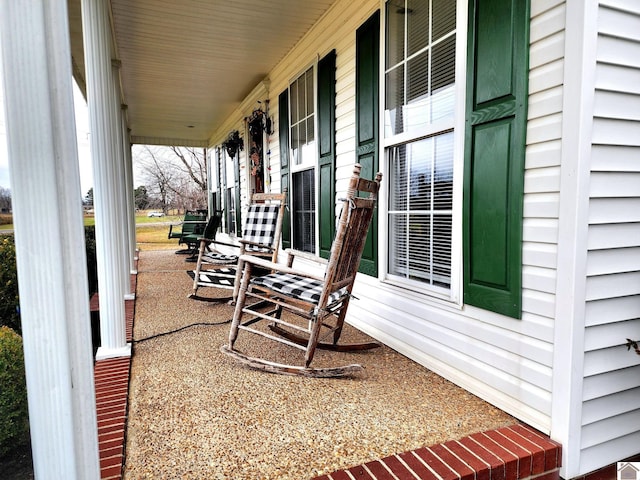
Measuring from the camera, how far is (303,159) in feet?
14.3

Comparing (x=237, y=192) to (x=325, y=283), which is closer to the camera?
(x=325, y=283)

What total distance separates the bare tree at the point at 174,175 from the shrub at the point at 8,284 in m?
11.9

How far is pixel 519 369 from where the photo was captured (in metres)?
1.76

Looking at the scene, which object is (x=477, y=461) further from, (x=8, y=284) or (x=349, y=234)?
(x=8, y=284)

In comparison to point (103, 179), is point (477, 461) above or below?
below

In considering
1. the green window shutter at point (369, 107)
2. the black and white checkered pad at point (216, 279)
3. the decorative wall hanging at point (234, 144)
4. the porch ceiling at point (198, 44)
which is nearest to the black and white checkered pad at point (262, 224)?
the black and white checkered pad at point (216, 279)

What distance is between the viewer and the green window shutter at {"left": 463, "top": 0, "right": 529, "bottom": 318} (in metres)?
1.71

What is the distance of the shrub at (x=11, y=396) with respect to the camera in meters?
1.41

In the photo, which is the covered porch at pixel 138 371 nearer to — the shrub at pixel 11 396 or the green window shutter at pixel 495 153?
the shrub at pixel 11 396

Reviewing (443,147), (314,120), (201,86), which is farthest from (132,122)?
(443,147)

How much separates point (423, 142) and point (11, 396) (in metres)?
2.41

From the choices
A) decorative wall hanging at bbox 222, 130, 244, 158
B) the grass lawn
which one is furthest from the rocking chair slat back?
the grass lawn

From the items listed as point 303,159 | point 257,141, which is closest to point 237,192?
point 257,141

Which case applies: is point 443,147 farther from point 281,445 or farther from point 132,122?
point 132,122
